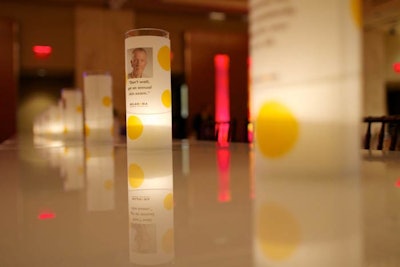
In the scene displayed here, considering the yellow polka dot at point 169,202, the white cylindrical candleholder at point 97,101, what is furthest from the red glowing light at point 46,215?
the white cylindrical candleholder at point 97,101

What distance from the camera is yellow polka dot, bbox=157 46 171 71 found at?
102cm

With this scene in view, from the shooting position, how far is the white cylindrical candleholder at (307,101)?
357 millimetres

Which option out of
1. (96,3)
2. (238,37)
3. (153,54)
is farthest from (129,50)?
(238,37)

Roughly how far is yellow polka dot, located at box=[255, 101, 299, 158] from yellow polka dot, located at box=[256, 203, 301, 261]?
7 cm

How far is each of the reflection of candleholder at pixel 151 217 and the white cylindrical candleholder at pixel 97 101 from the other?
0.95m

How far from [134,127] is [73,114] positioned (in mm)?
1300

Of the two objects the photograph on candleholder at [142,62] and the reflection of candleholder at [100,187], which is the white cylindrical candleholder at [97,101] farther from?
the reflection of candleholder at [100,187]

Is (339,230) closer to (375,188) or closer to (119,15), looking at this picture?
(375,188)

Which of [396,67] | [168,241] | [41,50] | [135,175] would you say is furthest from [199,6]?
[168,241]

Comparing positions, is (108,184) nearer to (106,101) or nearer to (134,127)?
(134,127)

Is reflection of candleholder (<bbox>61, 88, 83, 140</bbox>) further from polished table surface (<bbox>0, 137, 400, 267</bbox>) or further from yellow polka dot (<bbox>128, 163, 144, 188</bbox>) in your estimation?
polished table surface (<bbox>0, 137, 400, 267</bbox>)

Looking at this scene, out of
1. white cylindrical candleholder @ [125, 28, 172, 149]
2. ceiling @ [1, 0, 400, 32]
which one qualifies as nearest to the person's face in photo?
white cylindrical candleholder @ [125, 28, 172, 149]

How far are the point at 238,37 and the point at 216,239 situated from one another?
9.01 metres

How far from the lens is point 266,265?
222 mm
